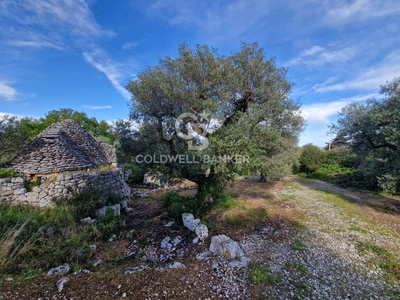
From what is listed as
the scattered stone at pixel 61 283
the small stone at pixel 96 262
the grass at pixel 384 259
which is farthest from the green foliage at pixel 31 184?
the grass at pixel 384 259

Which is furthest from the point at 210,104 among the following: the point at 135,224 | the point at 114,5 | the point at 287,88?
the point at 114,5

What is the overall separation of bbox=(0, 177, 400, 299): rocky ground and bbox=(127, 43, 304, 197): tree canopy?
225cm

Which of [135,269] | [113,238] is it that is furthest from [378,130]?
[113,238]

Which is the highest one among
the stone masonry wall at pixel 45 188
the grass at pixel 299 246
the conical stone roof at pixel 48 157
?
the conical stone roof at pixel 48 157

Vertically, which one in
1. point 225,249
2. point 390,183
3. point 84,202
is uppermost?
point 390,183

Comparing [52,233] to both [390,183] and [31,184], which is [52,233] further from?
[390,183]

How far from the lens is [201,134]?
21.8 ft

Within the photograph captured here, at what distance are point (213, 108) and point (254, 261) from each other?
4650mm

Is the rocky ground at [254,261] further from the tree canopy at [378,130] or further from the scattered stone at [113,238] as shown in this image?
the tree canopy at [378,130]

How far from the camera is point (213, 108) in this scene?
591cm

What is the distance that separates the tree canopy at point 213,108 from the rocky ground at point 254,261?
2.25 meters

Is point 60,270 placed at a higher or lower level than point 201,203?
lower

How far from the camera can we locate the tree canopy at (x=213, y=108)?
6.14 metres

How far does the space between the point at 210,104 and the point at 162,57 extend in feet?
10.9
